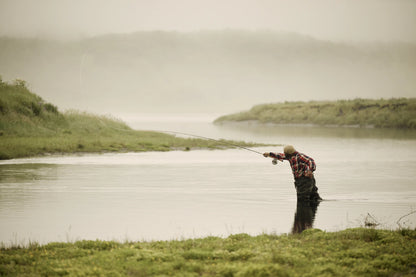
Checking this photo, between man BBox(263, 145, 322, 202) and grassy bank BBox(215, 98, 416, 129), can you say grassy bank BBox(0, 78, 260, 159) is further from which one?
grassy bank BBox(215, 98, 416, 129)

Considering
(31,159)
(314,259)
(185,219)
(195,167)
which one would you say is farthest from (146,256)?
(31,159)

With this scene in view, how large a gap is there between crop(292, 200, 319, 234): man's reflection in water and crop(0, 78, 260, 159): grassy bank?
1724 centimetres

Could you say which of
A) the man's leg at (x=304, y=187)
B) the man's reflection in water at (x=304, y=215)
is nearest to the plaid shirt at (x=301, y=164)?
the man's leg at (x=304, y=187)

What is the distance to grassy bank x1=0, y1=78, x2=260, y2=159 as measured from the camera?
32.7 metres

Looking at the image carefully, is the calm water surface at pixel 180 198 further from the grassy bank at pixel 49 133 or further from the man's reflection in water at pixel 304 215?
the grassy bank at pixel 49 133

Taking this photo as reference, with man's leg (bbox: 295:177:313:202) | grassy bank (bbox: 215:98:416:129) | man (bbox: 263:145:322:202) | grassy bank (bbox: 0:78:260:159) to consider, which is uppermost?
grassy bank (bbox: 215:98:416:129)

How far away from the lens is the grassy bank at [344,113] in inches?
3713

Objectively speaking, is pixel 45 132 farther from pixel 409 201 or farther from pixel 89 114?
pixel 409 201

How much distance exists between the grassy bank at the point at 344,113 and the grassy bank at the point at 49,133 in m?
59.2

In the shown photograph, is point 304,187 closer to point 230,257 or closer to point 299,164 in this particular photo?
point 299,164

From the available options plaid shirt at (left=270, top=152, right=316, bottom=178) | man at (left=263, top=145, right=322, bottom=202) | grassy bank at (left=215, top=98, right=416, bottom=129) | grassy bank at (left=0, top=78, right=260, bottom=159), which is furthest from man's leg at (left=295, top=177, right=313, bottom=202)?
grassy bank at (left=215, top=98, right=416, bottom=129)

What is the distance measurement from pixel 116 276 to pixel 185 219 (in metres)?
5.85

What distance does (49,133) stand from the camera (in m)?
38.1

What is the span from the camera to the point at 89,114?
→ 162 ft
